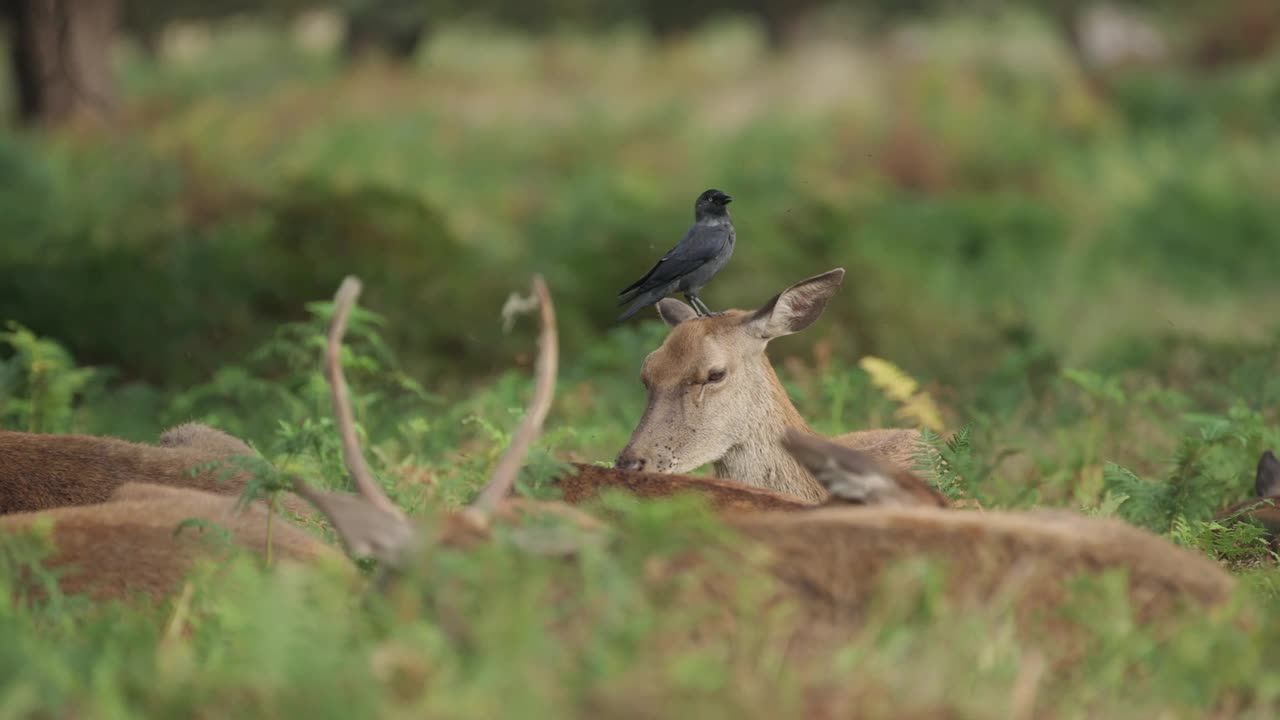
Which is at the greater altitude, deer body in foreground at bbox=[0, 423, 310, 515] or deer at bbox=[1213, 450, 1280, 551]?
deer body in foreground at bbox=[0, 423, 310, 515]

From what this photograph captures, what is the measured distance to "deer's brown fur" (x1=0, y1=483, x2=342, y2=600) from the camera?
500 cm

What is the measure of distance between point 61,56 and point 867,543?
16299 mm

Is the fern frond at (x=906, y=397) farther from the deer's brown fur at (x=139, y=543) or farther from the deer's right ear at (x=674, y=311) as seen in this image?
the deer's brown fur at (x=139, y=543)

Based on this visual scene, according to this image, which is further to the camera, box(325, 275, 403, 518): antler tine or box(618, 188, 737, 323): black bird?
box(618, 188, 737, 323): black bird

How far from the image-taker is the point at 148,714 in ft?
12.5

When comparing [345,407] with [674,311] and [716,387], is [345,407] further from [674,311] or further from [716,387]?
[674,311]

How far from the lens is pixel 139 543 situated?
5.12 meters

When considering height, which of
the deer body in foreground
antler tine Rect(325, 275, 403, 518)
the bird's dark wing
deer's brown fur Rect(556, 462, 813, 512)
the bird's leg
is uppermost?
antler tine Rect(325, 275, 403, 518)

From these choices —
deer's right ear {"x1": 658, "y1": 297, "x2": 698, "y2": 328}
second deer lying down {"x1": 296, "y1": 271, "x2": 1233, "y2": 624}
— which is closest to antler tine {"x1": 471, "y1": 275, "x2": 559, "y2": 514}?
second deer lying down {"x1": 296, "y1": 271, "x2": 1233, "y2": 624}

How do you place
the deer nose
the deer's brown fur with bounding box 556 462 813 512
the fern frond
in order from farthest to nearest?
the fern frond, the deer nose, the deer's brown fur with bounding box 556 462 813 512

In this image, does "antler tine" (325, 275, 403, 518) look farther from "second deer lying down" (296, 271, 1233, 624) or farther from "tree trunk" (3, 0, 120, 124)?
"tree trunk" (3, 0, 120, 124)

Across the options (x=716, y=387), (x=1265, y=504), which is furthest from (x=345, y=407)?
(x=1265, y=504)

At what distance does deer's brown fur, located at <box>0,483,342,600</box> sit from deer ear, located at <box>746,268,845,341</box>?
2018 mm

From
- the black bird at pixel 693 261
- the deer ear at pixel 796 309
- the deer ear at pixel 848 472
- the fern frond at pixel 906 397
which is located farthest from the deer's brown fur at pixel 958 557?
the fern frond at pixel 906 397
